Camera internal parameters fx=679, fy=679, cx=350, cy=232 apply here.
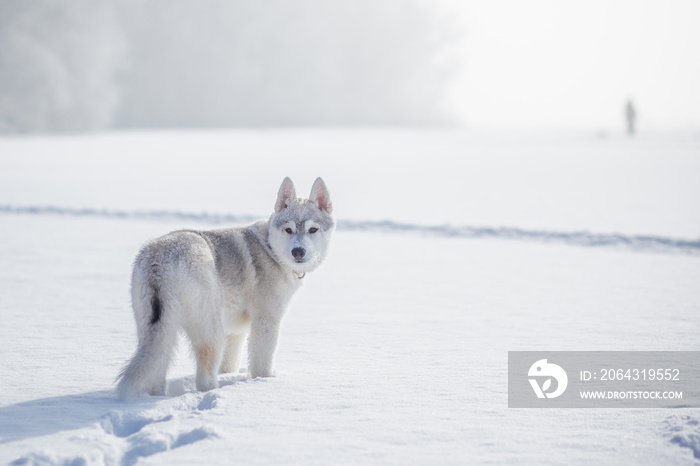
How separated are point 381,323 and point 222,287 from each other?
2.39 meters

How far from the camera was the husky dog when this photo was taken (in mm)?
4055

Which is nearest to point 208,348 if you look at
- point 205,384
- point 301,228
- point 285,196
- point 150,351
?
point 205,384

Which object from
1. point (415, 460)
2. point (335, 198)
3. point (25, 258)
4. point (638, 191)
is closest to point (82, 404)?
point (415, 460)

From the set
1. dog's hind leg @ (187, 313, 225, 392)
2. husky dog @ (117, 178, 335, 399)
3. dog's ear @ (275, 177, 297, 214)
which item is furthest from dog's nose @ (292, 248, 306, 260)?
dog's hind leg @ (187, 313, 225, 392)

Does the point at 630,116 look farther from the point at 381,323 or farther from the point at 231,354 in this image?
the point at 231,354

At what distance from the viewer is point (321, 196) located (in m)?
5.21

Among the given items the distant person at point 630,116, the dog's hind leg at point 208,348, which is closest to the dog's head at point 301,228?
the dog's hind leg at point 208,348

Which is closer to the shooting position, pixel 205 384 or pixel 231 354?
pixel 205 384

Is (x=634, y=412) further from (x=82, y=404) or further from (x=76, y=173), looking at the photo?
(x=76, y=173)

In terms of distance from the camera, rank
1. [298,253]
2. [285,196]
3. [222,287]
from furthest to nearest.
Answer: [285,196] < [298,253] < [222,287]

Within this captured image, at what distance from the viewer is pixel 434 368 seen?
5.09m

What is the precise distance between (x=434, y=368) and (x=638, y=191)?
46.4 feet

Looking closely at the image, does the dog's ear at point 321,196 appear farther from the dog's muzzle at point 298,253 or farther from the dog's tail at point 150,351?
the dog's tail at point 150,351

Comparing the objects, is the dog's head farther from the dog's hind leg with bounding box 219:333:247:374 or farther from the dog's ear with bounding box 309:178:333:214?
the dog's hind leg with bounding box 219:333:247:374
